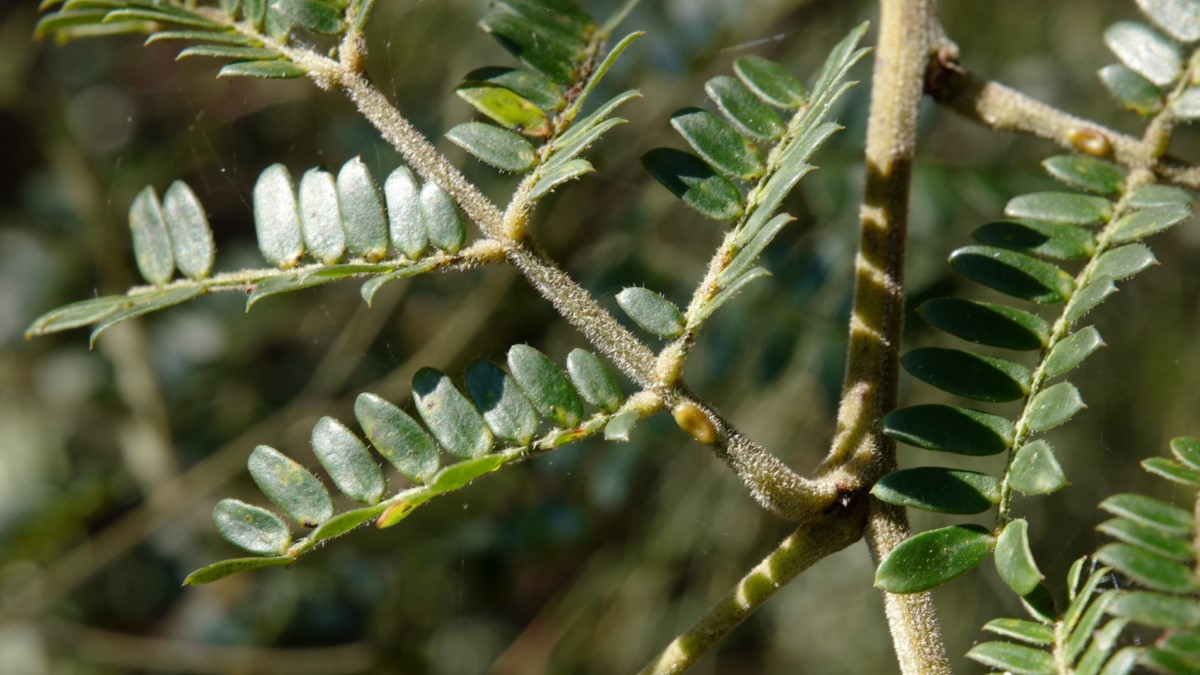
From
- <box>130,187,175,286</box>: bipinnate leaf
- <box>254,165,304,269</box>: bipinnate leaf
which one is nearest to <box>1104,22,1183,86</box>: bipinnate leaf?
<box>254,165,304,269</box>: bipinnate leaf

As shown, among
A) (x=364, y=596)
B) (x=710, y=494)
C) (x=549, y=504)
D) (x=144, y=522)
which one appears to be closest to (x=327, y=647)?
(x=364, y=596)

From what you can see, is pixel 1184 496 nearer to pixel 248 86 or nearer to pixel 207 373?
pixel 207 373

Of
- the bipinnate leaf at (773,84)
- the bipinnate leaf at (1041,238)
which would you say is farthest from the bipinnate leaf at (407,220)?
the bipinnate leaf at (1041,238)

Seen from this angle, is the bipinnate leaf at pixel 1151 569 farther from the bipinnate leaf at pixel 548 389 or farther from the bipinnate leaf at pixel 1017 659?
the bipinnate leaf at pixel 548 389

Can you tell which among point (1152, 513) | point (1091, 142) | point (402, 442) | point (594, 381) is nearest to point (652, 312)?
point (594, 381)

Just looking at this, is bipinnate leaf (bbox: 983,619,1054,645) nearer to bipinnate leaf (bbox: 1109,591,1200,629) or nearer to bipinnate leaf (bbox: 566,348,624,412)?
bipinnate leaf (bbox: 1109,591,1200,629)
